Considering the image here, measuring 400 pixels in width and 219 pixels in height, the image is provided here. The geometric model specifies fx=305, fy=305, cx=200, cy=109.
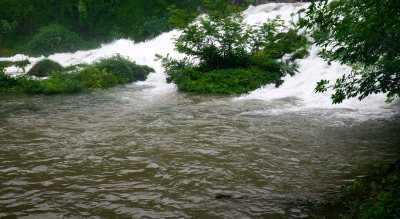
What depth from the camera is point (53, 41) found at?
33.1 metres

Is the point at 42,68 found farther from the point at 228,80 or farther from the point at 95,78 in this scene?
the point at 228,80

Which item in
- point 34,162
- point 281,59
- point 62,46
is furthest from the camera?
point 62,46

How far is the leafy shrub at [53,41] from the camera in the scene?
107 feet

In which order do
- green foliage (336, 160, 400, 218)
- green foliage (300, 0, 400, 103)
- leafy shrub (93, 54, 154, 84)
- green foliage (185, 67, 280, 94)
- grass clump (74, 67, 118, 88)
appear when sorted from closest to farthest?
green foliage (336, 160, 400, 218)
green foliage (300, 0, 400, 103)
green foliage (185, 67, 280, 94)
grass clump (74, 67, 118, 88)
leafy shrub (93, 54, 154, 84)

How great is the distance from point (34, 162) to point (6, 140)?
5.86 ft

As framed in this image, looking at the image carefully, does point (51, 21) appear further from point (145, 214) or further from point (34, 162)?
point (145, 214)

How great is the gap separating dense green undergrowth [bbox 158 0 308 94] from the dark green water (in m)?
5.01

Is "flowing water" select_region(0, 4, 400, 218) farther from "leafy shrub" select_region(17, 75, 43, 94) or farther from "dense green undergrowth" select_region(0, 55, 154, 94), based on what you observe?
"dense green undergrowth" select_region(0, 55, 154, 94)

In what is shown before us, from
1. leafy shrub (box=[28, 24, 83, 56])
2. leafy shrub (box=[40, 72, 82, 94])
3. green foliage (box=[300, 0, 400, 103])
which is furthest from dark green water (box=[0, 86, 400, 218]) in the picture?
leafy shrub (box=[28, 24, 83, 56])

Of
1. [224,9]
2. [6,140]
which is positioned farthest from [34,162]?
[224,9]

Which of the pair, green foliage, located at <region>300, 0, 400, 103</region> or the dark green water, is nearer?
the dark green water

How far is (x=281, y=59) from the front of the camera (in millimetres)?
16688

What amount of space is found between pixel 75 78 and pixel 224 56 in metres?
7.79

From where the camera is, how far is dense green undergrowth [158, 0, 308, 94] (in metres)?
14.6
